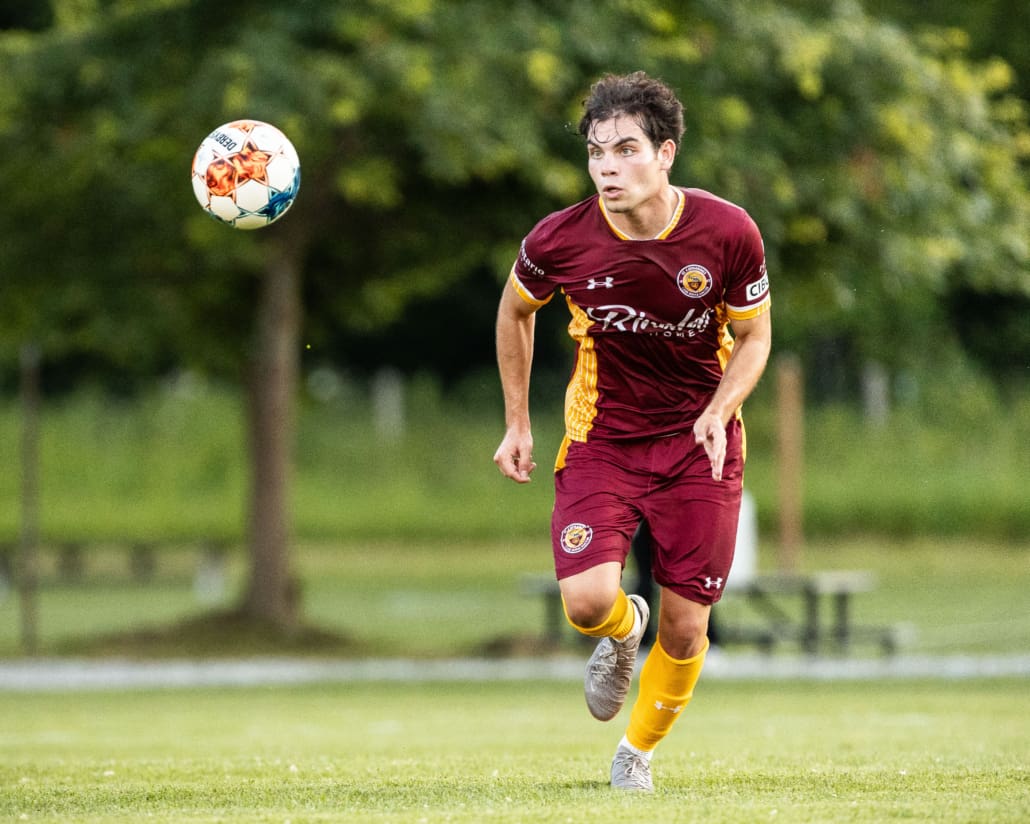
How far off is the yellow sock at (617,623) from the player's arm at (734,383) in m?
0.66

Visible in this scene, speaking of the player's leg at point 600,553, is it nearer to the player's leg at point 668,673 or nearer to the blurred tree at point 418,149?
the player's leg at point 668,673

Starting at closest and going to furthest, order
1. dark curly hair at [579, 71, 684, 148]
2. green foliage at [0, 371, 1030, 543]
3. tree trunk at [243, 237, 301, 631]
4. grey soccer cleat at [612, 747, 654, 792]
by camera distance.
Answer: dark curly hair at [579, 71, 684, 148] → grey soccer cleat at [612, 747, 654, 792] → tree trunk at [243, 237, 301, 631] → green foliage at [0, 371, 1030, 543]

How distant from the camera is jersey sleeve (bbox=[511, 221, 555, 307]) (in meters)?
6.98

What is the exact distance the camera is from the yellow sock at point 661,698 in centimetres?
704

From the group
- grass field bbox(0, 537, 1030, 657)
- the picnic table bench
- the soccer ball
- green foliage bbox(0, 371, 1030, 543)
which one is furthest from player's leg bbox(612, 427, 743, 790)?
green foliage bbox(0, 371, 1030, 543)

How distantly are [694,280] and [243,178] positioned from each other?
2.53 meters

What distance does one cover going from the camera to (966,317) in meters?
40.4

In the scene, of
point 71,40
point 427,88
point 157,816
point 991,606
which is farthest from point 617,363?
point 991,606

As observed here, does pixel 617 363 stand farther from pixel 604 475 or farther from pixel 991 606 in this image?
pixel 991 606

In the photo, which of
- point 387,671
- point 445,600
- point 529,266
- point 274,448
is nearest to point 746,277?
point 529,266

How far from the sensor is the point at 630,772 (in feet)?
22.9

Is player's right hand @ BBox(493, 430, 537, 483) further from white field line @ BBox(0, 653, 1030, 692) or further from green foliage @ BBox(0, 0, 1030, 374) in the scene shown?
white field line @ BBox(0, 653, 1030, 692)

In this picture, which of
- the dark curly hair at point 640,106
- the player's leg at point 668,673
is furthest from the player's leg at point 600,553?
the dark curly hair at point 640,106

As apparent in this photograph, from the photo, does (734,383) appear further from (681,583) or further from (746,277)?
(681,583)
